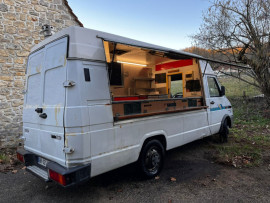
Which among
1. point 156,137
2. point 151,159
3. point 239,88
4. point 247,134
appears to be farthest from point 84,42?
point 239,88

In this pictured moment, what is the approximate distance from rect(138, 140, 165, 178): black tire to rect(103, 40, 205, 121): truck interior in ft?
2.47

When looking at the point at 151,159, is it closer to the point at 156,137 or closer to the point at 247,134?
the point at 156,137

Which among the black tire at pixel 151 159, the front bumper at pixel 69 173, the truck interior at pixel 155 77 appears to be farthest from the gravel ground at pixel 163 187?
the truck interior at pixel 155 77

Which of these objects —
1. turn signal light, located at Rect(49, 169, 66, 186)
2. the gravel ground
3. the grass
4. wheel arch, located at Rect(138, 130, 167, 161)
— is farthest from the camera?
the grass

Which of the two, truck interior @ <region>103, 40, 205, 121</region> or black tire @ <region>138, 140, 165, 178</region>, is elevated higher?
truck interior @ <region>103, 40, 205, 121</region>

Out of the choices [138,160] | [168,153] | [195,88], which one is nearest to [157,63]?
[195,88]

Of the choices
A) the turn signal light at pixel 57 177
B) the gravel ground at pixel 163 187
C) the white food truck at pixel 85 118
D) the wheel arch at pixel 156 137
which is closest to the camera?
the turn signal light at pixel 57 177

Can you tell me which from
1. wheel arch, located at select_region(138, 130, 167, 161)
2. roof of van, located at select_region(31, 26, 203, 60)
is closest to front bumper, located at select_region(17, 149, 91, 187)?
wheel arch, located at select_region(138, 130, 167, 161)

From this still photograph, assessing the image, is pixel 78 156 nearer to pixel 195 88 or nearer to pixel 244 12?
pixel 195 88

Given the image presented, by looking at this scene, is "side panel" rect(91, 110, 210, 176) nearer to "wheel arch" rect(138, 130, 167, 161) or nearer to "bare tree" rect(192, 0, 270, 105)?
"wheel arch" rect(138, 130, 167, 161)

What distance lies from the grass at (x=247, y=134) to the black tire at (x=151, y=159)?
166 cm

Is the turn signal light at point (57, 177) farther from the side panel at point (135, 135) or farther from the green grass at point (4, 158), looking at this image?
the green grass at point (4, 158)

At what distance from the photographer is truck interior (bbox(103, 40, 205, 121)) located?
4.89m

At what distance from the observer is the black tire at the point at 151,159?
3555mm
